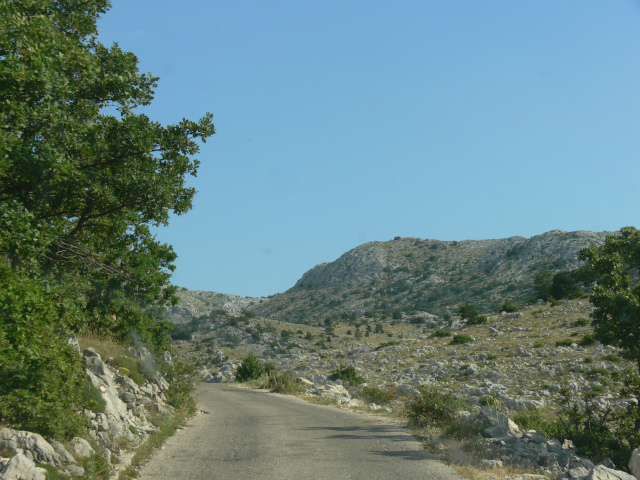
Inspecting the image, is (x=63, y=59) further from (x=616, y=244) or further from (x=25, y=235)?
(x=616, y=244)

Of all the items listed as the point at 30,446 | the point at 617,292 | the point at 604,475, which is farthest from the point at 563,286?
the point at 30,446

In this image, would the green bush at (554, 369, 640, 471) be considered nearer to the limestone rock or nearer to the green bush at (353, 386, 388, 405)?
the limestone rock

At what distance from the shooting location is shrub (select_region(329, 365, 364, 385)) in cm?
3678

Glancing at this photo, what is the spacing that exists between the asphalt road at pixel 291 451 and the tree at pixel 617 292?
6.51 metres

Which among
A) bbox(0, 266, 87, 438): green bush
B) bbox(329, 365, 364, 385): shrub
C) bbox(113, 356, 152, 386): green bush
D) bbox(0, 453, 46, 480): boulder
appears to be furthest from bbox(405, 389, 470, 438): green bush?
bbox(329, 365, 364, 385): shrub

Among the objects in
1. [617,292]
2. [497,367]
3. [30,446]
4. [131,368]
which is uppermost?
[617,292]

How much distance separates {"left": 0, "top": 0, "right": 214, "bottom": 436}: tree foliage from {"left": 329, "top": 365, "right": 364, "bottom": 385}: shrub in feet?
80.6

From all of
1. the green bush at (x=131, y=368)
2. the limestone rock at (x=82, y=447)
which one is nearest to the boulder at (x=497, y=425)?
the limestone rock at (x=82, y=447)

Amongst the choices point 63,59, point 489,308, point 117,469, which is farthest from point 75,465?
point 489,308

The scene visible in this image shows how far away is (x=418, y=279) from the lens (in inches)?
4769

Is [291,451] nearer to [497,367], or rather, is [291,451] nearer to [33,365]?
[33,365]

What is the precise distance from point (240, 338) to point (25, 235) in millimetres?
67707

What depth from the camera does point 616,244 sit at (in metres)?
15.3

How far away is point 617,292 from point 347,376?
86.4 feet
